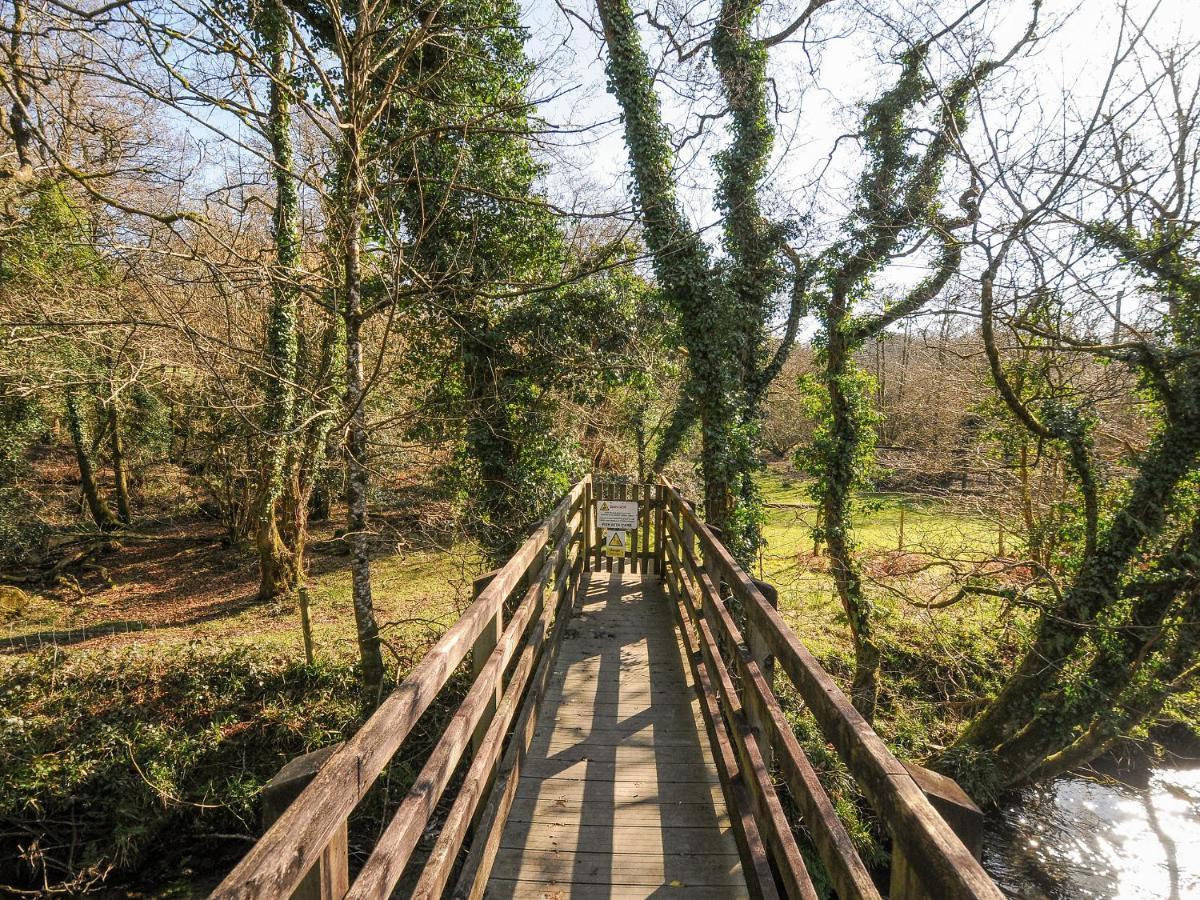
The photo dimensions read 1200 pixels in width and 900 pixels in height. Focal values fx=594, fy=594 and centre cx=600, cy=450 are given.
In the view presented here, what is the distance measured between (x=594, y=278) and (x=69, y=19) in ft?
20.7

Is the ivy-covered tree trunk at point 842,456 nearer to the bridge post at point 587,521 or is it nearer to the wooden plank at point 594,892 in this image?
the bridge post at point 587,521

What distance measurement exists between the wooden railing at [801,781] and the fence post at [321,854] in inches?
47.2

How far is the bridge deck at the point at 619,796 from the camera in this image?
264 centimetres

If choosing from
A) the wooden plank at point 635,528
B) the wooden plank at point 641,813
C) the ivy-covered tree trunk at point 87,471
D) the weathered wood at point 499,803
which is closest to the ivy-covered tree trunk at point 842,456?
the wooden plank at point 635,528

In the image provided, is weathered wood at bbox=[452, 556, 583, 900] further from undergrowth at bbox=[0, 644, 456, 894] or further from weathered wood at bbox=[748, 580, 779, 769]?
undergrowth at bbox=[0, 644, 456, 894]

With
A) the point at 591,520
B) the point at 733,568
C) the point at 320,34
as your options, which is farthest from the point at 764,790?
the point at 320,34

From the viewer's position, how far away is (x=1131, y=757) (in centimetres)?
907

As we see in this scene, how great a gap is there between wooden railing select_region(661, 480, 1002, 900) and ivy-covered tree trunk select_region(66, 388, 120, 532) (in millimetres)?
17576

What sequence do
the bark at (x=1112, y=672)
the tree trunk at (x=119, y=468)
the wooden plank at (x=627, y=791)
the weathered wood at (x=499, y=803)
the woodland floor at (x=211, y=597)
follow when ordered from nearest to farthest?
the weathered wood at (x=499, y=803)
the wooden plank at (x=627, y=791)
the bark at (x=1112, y=672)
the woodland floor at (x=211, y=597)
the tree trunk at (x=119, y=468)

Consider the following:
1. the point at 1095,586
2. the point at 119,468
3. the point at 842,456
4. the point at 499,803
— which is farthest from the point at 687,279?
the point at 119,468

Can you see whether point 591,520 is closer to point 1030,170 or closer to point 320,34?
point 1030,170

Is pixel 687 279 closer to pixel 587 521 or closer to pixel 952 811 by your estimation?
pixel 587 521

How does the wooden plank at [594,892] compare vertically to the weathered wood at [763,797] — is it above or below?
below

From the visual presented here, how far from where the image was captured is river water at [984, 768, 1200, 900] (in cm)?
707
